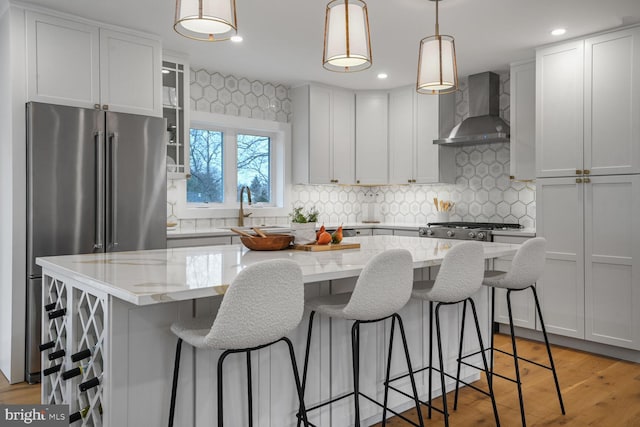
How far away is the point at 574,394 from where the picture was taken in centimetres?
300

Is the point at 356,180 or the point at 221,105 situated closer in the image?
the point at 221,105

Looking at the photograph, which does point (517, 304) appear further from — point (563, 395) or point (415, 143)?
point (415, 143)

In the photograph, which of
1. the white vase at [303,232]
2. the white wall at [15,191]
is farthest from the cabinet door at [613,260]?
the white wall at [15,191]

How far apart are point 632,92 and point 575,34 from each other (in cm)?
62

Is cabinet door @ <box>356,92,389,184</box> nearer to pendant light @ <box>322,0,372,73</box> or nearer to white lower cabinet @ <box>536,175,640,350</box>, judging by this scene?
white lower cabinet @ <box>536,175,640,350</box>

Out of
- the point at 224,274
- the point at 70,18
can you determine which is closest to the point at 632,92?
the point at 224,274

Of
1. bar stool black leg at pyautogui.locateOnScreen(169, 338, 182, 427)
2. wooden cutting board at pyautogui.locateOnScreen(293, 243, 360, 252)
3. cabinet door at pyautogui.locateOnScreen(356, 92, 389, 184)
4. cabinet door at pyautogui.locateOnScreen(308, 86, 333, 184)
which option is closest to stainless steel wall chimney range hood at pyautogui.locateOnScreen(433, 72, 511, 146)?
cabinet door at pyautogui.locateOnScreen(356, 92, 389, 184)

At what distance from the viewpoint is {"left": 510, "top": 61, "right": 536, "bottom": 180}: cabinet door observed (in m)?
4.32

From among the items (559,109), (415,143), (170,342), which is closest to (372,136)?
(415,143)

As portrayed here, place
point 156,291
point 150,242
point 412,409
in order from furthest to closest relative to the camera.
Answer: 1. point 150,242
2. point 412,409
3. point 156,291

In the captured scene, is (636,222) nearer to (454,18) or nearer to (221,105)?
(454,18)

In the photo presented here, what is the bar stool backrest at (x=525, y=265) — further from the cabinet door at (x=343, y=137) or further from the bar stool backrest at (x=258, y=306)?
the cabinet door at (x=343, y=137)

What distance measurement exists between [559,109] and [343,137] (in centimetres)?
224

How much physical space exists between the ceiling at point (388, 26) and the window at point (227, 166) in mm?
714
